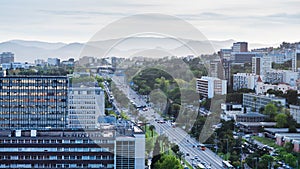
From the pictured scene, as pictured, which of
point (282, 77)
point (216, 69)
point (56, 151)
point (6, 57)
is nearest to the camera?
point (56, 151)

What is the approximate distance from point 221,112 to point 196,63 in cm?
448

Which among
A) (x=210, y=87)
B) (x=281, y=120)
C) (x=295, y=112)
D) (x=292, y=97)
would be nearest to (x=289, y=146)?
(x=281, y=120)

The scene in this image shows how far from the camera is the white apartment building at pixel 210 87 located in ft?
33.4

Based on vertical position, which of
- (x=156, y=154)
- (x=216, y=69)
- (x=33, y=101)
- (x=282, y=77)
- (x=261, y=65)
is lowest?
Answer: (x=156, y=154)

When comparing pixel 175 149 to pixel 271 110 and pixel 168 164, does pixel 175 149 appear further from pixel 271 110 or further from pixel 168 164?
pixel 271 110

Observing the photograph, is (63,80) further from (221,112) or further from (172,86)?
(221,112)

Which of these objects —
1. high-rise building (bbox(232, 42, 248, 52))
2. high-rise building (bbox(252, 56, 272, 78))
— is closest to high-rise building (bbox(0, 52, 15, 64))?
→ high-rise building (bbox(232, 42, 248, 52))

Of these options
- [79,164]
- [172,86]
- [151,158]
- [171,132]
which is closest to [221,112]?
[172,86]

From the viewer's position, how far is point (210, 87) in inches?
400

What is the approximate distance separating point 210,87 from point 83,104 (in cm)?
357

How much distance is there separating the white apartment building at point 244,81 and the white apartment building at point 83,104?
435 cm

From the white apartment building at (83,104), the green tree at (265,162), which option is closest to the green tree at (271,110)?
the white apartment building at (83,104)

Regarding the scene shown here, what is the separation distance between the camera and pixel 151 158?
446 cm

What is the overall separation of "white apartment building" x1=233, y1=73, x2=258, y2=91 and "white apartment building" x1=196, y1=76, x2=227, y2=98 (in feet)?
2.18
